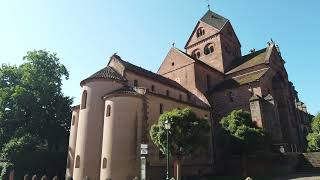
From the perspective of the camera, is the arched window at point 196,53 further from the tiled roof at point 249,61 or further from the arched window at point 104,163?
the arched window at point 104,163

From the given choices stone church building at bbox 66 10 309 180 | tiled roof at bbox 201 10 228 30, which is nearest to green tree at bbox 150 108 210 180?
stone church building at bbox 66 10 309 180

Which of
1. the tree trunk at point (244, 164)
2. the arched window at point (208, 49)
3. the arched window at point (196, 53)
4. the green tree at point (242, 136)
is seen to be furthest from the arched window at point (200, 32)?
the tree trunk at point (244, 164)

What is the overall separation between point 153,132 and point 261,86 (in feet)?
65.3

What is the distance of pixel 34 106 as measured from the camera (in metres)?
35.9

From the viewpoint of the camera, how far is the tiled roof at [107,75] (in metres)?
30.1

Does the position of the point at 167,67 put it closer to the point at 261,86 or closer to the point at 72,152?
the point at 261,86

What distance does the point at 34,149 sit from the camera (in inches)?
1316

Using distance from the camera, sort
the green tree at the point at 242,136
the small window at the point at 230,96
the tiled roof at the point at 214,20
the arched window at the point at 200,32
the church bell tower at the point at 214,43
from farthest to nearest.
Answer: the arched window at the point at 200,32 < the tiled roof at the point at 214,20 < the church bell tower at the point at 214,43 < the small window at the point at 230,96 < the green tree at the point at 242,136

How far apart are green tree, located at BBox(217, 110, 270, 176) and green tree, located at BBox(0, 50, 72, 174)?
75.6 ft

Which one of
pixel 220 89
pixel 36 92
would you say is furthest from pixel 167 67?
pixel 36 92

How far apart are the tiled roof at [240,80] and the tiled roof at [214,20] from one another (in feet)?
38.7

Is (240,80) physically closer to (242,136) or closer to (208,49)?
(208,49)

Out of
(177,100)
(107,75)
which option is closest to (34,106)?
(107,75)

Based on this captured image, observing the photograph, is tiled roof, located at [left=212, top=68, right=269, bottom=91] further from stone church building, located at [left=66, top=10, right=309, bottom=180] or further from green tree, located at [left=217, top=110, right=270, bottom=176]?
green tree, located at [left=217, top=110, right=270, bottom=176]
